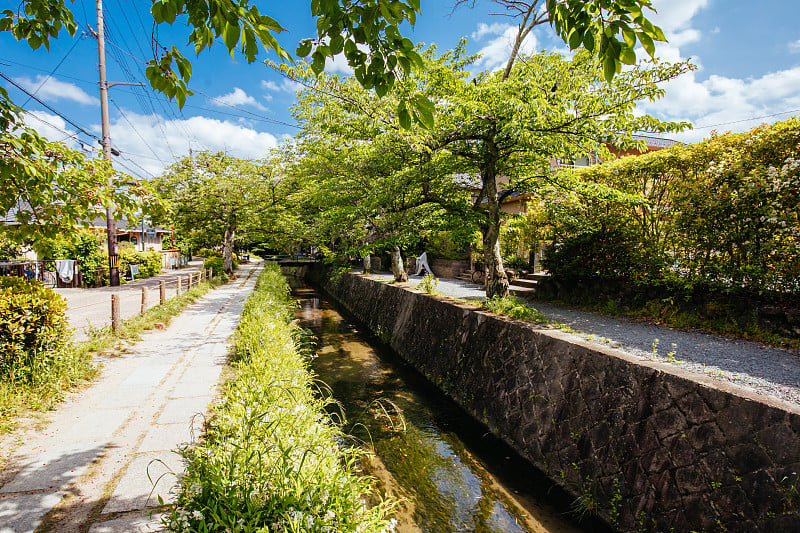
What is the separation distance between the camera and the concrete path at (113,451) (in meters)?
2.76

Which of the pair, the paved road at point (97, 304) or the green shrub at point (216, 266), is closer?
the paved road at point (97, 304)

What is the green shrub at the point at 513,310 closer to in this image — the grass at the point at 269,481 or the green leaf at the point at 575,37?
the grass at the point at 269,481

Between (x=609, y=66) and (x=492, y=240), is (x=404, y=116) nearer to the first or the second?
(x=609, y=66)

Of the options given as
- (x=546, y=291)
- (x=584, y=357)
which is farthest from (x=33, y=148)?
(x=546, y=291)

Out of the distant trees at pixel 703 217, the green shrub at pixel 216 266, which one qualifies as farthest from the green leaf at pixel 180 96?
the green shrub at pixel 216 266

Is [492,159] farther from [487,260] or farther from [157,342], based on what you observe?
[157,342]

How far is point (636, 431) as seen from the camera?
4.03m

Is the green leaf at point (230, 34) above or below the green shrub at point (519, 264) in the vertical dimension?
above

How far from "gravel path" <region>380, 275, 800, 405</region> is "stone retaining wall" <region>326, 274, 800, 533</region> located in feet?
2.05

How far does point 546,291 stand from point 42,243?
10.7 m

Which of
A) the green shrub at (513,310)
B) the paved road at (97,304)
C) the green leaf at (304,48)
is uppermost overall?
the green leaf at (304,48)

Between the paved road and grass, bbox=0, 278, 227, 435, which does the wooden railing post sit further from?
the paved road

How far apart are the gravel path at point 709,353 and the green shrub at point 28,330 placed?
7.76 m

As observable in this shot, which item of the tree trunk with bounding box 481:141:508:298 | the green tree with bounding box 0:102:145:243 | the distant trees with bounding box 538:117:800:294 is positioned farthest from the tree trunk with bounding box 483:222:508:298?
the green tree with bounding box 0:102:145:243
